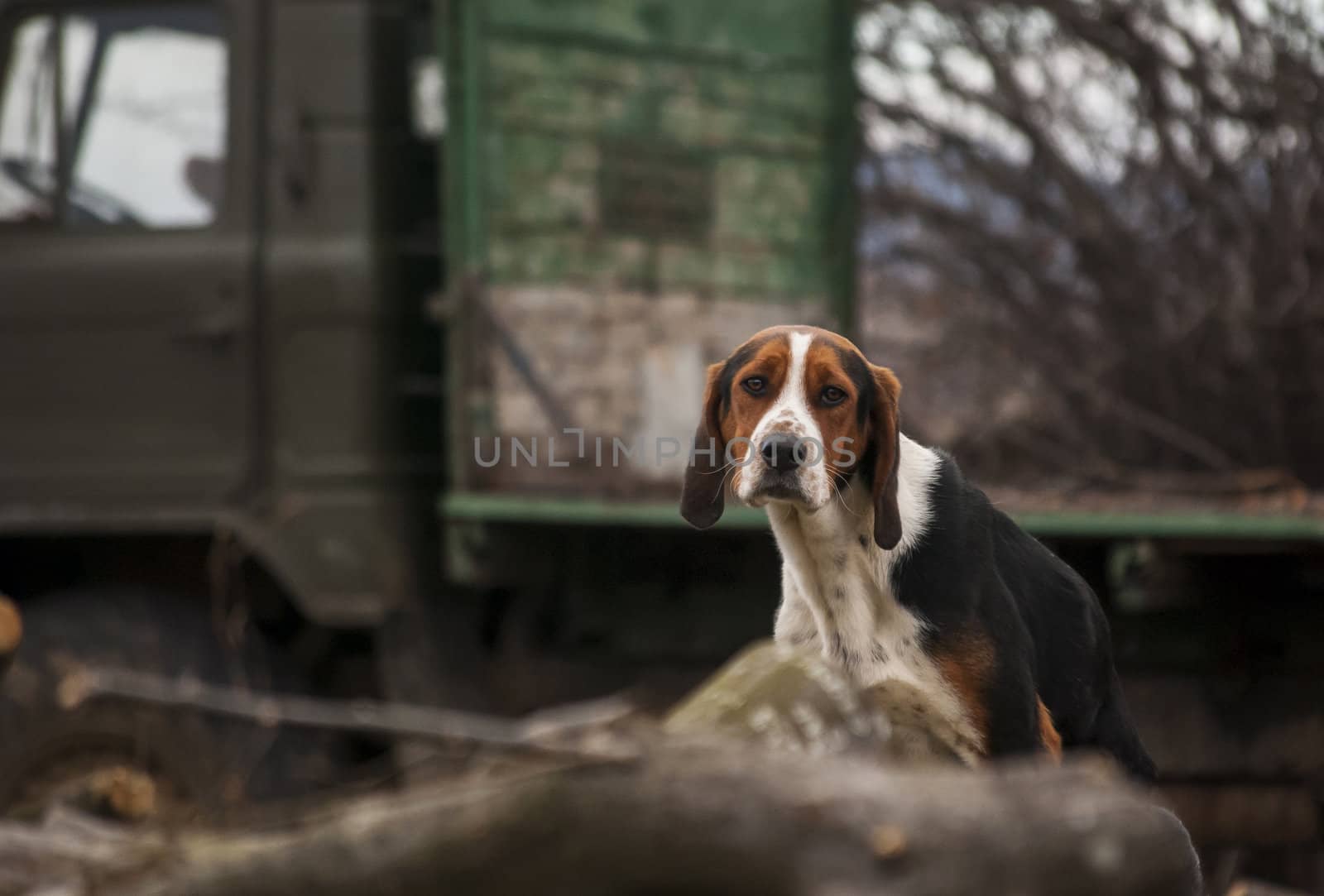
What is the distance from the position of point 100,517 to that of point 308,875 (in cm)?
428

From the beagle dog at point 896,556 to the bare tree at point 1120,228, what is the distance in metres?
5.11

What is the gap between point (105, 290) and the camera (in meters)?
5.41

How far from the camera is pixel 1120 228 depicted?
7.71 m

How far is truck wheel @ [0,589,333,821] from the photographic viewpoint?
5160 millimetres

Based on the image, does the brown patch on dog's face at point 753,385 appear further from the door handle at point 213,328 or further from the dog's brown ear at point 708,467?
the door handle at point 213,328

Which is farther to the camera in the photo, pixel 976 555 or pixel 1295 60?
pixel 1295 60

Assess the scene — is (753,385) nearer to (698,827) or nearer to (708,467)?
(708,467)

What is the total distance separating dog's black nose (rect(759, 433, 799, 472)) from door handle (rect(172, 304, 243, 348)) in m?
4.09

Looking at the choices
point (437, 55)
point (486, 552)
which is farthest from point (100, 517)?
point (437, 55)

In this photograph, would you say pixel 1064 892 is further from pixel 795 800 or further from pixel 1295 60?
pixel 1295 60

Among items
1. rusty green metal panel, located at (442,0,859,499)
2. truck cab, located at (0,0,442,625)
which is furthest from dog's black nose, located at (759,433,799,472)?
truck cab, located at (0,0,442,625)

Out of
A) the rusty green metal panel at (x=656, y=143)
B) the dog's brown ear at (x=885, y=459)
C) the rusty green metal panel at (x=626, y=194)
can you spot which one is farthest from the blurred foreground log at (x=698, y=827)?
the rusty green metal panel at (x=656, y=143)

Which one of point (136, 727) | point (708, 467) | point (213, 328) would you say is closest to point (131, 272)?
point (213, 328)

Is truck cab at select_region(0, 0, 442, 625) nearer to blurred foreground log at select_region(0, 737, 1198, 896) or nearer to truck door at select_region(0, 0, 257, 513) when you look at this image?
truck door at select_region(0, 0, 257, 513)
